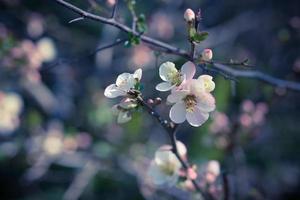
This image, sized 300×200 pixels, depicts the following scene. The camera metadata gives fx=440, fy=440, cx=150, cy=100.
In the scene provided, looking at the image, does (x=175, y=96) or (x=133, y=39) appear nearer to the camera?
(x=175, y=96)

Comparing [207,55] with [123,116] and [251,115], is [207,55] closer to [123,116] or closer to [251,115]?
[123,116]

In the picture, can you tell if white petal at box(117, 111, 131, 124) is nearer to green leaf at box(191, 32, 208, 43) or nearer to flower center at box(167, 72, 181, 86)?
flower center at box(167, 72, 181, 86)

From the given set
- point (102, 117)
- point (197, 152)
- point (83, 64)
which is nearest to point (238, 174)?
point (197, 152)

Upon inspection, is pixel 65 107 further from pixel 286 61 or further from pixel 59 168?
pixel 286 61

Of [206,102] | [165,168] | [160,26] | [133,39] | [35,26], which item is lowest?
[165,168]

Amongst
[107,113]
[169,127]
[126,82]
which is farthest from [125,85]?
[107,113]

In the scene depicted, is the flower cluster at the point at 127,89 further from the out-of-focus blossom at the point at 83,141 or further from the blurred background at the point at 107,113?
the out-of-focus blossom at the point at 83,141
